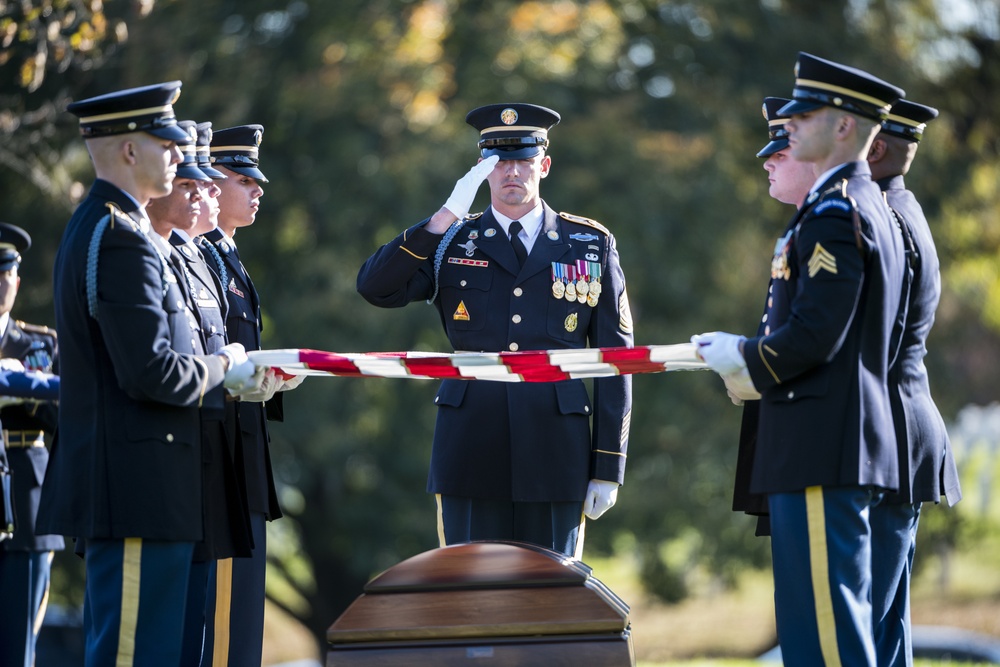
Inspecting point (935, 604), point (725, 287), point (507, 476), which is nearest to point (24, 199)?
point (725, 287)

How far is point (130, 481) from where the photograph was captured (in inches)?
162

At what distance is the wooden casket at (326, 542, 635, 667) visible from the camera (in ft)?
12.9

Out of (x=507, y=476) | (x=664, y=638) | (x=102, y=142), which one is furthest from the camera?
(x=664, y=638)

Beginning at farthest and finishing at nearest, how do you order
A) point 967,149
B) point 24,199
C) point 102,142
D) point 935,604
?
1. point 935,604
2. point 967,149
3. point 24,199
4. point 102,142

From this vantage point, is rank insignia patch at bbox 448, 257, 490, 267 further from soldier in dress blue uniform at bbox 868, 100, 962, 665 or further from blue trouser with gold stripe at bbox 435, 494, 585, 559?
soldier in dress blue uniform at bbox 868, 100, 962, 665

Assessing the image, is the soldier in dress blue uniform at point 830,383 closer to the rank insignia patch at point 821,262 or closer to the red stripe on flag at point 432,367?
the rank insignia patch at point 821,262

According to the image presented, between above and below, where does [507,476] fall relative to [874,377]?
below

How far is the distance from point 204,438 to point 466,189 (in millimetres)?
1434

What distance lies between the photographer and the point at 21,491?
6.52 meters

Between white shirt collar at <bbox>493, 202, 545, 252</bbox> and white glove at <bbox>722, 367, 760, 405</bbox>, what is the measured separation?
112cm

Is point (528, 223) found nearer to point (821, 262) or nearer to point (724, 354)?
point (724, 354)

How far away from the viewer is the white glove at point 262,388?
4758 mm

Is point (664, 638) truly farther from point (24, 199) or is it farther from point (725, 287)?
point (24, 199)

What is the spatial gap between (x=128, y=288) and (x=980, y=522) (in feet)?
49.1
